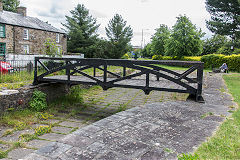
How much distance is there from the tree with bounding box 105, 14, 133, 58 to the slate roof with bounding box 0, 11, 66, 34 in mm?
8019

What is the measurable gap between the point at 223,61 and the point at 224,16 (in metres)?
9.28

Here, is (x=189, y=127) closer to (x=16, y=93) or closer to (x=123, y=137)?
(x=123, y=137)

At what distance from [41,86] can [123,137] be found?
436 cm

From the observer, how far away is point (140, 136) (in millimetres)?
3010

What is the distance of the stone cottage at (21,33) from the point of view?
69.8 feet

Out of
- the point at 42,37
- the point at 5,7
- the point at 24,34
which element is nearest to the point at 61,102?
the point at 24,34

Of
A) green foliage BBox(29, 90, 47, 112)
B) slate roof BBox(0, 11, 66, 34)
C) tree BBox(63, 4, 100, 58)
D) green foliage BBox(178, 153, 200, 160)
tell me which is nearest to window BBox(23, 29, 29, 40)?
slate roof BBox(0, 11, 66, 34)

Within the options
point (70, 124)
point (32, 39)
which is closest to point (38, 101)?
point (70, 124)

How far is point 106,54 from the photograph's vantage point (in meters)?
28.3

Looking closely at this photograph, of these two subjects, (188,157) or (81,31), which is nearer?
(188,157)

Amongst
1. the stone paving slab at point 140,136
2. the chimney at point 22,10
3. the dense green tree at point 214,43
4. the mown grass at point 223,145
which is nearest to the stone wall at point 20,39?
the chimney at point 22,10

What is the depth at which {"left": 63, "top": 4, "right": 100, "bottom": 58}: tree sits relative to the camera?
104 ft

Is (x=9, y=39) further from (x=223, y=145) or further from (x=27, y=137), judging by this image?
Result: (x=223, y=145)

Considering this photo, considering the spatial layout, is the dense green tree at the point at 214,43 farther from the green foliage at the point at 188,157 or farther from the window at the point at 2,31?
the green foliage at the point at 188,157
